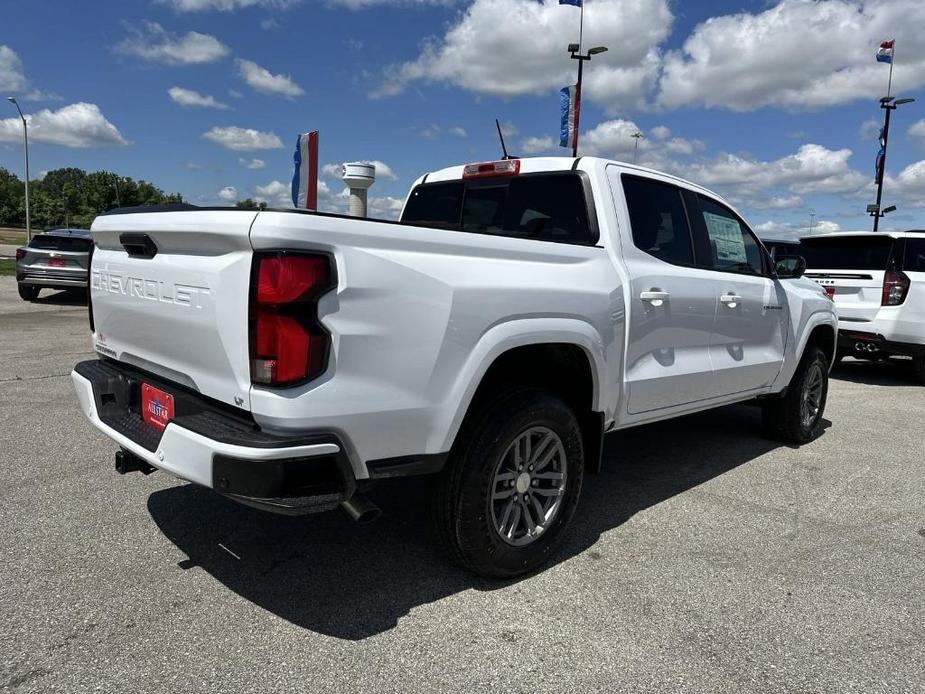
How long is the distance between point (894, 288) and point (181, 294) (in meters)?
8.42

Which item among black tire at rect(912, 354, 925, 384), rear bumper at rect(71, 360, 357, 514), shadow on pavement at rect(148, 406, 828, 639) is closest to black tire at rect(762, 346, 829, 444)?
shadow on pavement at rect(148, 406, 828, 639)

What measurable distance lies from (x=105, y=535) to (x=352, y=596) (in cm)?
136

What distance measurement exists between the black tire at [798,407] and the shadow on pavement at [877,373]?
156 inches

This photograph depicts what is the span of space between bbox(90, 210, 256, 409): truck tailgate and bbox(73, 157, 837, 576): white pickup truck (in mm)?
11

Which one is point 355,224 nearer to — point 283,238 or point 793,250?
point 283,238

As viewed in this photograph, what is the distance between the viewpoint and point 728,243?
450 cm

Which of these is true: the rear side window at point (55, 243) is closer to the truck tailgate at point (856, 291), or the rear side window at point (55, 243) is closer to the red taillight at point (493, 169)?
the red taillight at point (493, 169)

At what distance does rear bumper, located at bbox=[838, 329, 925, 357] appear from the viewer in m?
8.23

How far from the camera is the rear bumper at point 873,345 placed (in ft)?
27.0

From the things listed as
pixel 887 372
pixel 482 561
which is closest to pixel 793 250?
pixel 887 372

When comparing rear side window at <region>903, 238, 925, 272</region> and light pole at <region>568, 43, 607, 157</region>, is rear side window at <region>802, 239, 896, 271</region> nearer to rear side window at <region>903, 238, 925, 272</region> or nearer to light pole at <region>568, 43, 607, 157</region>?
rear side window at <region>903, 238, 925, 272</region>

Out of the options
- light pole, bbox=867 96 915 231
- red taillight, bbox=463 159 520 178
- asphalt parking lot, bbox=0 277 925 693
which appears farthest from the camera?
light pole, bbox=867 96 915 231

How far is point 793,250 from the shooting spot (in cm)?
1619

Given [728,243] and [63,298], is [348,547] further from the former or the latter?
[63,298]
